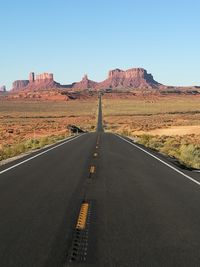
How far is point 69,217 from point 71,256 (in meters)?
2.25

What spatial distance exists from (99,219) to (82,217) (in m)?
0.32

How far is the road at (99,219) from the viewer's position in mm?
5918

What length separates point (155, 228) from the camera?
7.43m

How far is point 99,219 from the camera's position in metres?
8.09

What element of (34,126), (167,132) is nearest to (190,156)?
(167,132)

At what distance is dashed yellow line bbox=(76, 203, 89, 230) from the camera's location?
7536 millimetres

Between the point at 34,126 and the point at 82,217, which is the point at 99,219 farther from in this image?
the point at 34,126

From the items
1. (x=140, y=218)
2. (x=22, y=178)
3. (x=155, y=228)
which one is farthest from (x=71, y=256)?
(x=22, y=178)

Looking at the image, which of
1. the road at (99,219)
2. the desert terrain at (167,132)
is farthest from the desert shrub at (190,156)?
the road at (99,219)

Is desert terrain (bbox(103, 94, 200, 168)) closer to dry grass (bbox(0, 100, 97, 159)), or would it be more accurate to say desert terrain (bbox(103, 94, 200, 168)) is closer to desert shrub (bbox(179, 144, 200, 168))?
desert shrub (bbox(179, 144, 200, 168))

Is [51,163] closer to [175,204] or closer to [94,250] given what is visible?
[175,204]

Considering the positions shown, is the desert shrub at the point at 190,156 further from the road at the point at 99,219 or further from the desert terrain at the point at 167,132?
the road at the point at 99,219

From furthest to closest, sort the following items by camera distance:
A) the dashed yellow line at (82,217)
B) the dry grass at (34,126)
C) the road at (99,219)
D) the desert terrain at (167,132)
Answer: the dry grass at (34,126) → the desert terrain at (167,132) → the dashed yellow line at (82,217) → the road at (99,219)

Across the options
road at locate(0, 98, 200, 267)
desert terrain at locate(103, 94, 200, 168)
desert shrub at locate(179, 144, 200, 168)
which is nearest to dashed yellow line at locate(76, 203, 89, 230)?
road at locate(0, 98, 200, 267)
